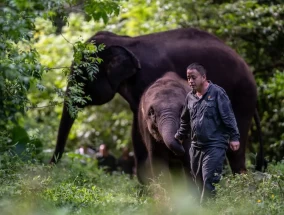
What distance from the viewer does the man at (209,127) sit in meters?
9.62

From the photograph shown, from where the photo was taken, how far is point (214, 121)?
975cm

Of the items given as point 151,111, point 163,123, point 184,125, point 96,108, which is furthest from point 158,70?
point 96,108

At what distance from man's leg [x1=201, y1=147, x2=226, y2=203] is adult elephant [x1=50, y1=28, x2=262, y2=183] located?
384 centimetres

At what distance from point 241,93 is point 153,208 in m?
6.04

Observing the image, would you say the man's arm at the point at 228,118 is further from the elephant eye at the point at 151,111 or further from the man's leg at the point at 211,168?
the elephant eye at the point at 151,111

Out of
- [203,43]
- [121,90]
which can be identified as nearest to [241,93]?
[203,43]

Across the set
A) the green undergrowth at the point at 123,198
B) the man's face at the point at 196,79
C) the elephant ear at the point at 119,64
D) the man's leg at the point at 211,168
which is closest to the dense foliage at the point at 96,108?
the green undergrowth at the point at 123,198

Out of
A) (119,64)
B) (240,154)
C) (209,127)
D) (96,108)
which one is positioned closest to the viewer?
(209,127)

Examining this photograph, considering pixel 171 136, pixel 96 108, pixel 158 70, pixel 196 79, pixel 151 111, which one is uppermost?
pixel 196 79

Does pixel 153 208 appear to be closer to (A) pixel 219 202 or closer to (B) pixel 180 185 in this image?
(A) pixel 219 202

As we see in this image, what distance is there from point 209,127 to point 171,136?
785mm

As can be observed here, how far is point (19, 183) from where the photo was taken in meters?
9.30

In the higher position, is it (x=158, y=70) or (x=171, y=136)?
(x=158, y=70)

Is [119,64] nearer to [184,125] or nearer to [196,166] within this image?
[184,125]
